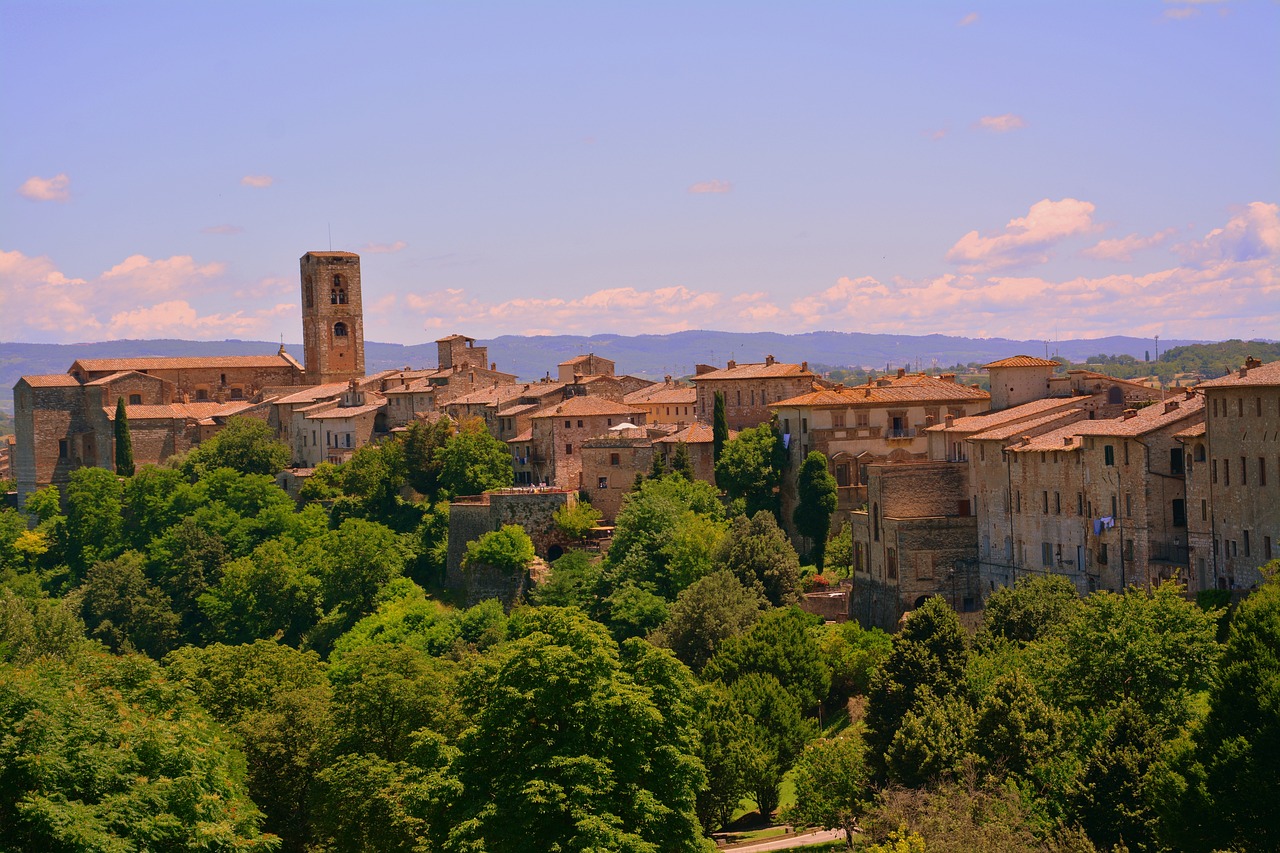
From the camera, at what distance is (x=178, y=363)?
349ft

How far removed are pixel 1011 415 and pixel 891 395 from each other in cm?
1179

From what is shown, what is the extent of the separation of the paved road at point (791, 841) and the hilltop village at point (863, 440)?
39.8ft

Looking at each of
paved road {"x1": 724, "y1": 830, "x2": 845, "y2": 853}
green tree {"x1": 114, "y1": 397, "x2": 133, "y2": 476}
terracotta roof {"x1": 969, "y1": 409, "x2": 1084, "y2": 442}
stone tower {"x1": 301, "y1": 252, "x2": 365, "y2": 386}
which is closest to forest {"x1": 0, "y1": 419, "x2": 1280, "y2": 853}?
paved road {"x1": 724, "y1": 830, "x2": 845, "y2": 853}

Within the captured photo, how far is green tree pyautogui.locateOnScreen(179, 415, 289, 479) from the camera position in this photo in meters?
92.2

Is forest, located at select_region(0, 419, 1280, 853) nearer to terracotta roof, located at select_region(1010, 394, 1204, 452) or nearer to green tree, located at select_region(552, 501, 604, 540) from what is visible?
green tree, located at select_region(552, 501, 604, 540)

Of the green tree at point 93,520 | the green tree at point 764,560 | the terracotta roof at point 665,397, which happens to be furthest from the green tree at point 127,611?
the green tree at point 764,560

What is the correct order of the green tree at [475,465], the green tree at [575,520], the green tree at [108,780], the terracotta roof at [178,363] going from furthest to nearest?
1. the terracotta roof at [178,363]
2. the green tree at [475,465]
3. the green tree at [575,520]
4. the green tree at [108,780]

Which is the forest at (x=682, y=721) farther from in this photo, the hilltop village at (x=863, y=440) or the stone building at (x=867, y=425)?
the hilltop village at (x=863, y=440)

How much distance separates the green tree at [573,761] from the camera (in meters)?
32.1

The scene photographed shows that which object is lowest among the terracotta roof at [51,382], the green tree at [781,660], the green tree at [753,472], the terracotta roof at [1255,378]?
the green tree at [781,660]

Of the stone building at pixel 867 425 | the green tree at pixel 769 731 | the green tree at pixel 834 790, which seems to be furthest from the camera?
the stone building at pixel 867 425

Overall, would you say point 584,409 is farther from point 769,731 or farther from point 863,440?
point 769,731

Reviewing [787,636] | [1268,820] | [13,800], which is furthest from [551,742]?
[787,636]

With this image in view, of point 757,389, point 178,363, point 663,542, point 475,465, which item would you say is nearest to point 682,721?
point 663,542
